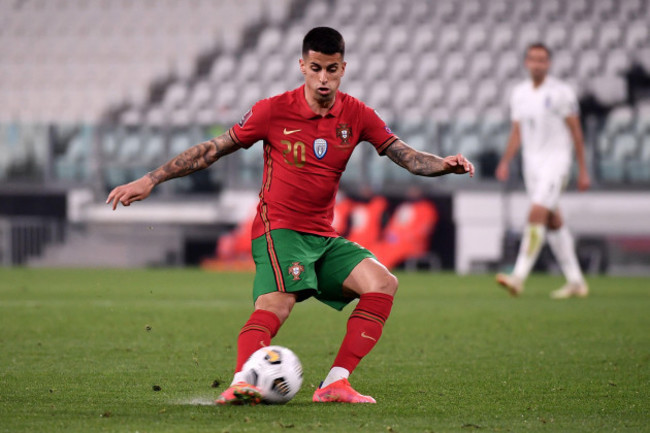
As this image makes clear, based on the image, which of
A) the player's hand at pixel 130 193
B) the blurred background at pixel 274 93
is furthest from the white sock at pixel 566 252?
the player's hand at pixel 130 193

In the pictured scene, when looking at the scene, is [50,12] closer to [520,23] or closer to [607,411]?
[520,23]

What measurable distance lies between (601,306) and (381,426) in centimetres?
633

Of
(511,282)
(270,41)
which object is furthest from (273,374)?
(270,41)

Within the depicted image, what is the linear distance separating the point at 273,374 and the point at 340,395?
1.07 feet

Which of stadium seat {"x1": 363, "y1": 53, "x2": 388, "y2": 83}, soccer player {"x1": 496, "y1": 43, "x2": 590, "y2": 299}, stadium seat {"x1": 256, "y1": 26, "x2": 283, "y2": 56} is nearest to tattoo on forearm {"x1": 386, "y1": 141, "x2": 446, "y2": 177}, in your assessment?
soccer player {"x1": 496, "y1": 43, "x2": 590, "y2": 299}

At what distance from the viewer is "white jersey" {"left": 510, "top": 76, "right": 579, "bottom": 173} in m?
10.1

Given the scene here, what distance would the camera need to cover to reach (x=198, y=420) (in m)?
3.67

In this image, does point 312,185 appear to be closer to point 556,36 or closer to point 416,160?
point 416,160

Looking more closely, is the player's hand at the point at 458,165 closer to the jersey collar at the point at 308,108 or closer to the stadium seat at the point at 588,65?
the jersey collar at the point at 308,108

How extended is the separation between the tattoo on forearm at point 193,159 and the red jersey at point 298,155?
94mm

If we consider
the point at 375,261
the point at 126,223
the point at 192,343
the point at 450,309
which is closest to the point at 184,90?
the point at 126,223

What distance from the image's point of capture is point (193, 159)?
4.43 metres

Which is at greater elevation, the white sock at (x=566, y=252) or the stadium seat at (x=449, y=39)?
the stadium seat at (x=449, y=39)

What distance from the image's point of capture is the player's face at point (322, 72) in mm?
4402
